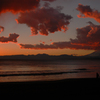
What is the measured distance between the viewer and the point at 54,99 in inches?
472

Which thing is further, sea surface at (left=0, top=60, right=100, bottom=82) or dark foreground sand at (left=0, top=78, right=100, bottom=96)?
sea surface at (left=0, top=60, right=100, bottom=82)

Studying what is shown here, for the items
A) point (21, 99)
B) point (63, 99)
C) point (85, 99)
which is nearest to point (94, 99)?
point (85, 99)

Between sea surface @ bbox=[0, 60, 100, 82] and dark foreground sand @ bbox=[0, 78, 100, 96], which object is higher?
dark foreground sand @ bbox=[0, 78, 100, 96]

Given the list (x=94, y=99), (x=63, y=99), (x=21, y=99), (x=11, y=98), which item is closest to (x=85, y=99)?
(x=94, y=99)

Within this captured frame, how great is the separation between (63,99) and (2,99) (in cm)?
579

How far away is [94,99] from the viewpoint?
38.9 ft

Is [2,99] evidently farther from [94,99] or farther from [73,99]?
[94,99]

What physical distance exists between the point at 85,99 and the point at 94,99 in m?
0.81

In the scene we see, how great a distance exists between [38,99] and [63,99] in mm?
2340

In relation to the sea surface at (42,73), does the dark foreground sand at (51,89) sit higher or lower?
higher

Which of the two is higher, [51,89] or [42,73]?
[51,89]

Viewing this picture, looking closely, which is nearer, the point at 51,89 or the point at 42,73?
the point at 51,89

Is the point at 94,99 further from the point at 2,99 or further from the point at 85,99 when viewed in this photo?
the point at 2,99

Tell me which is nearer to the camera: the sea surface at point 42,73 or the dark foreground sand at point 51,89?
the dark foreground sand at point 51,89
